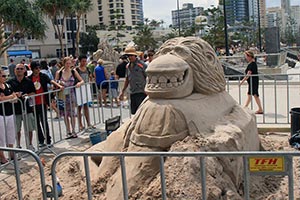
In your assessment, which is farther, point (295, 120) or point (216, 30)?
point (216, 30)

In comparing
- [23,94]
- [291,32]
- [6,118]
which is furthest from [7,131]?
[291,32]

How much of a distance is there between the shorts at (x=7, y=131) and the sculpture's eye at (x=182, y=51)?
313cm

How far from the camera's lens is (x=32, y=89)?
7.03 m

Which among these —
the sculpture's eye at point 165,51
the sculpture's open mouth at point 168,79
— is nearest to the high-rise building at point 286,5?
the sculpture's eye at point 165,51

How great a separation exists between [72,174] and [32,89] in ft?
7.64

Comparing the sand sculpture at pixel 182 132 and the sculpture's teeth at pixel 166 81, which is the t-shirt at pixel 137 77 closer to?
the sand sculpture at pixel 182 132

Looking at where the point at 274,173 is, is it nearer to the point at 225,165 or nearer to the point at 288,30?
the point at 225,165

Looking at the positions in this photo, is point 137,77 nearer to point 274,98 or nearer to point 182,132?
point 182,132

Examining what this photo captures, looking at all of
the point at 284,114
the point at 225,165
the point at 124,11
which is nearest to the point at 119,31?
the point at 124,11

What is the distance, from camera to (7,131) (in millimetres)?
6418

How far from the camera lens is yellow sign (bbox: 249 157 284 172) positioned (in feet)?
9.23

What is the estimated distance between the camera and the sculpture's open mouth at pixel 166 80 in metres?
4.45

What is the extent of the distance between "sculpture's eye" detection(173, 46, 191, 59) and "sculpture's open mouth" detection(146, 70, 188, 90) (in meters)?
0.27

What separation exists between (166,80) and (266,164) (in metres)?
1.86
